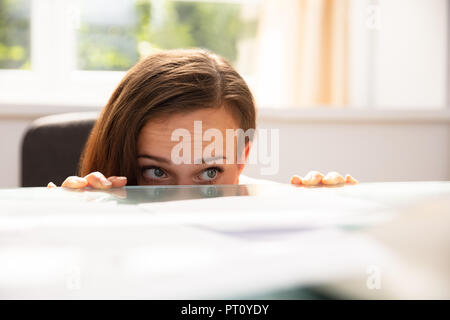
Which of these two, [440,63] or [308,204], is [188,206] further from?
[440,63]

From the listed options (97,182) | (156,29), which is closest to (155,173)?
(97,182)

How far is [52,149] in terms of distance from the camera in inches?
42.1

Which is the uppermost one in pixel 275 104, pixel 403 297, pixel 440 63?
pixel 440 63

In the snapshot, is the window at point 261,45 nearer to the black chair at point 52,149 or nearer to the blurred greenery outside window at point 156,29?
the blurred greenery outside window at point 156,29

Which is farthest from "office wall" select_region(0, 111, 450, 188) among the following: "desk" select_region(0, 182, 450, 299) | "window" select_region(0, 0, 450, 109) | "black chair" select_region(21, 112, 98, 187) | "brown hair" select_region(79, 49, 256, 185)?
"desk" select_region(0, 182, 450, 299)

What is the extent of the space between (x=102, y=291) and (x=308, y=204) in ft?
0.50

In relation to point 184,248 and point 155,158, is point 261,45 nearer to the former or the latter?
point 155,158

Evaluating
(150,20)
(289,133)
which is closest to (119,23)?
(150,20)

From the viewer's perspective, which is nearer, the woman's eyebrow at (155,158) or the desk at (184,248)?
the desk at (184,248)

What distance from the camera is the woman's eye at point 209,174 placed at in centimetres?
89

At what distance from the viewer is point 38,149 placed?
106 cm

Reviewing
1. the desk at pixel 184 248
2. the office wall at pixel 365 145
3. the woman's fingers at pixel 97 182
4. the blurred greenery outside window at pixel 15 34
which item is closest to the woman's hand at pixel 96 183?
the woman's fingers at pixel 97 182

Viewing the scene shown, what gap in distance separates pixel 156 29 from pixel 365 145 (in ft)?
3.48

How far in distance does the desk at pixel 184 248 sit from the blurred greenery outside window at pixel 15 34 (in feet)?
6.19
